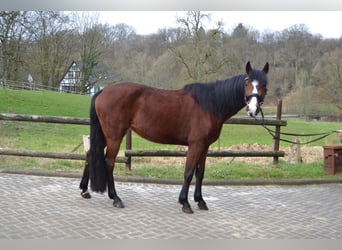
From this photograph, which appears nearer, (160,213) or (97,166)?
(160,213)

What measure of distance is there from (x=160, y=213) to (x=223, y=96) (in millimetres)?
1686

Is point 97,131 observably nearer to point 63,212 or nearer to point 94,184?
point 94,184

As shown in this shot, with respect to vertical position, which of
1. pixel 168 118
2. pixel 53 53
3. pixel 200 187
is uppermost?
pixel 53 53

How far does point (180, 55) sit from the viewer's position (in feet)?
64.0

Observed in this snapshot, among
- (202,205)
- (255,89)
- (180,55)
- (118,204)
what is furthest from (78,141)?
(255,89)

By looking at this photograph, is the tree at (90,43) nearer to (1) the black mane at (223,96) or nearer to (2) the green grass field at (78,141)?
(2) the green grass field at (78,141)

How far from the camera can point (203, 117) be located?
4457mm

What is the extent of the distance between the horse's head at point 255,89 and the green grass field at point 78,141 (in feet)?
8.33

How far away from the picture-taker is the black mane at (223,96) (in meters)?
4.38

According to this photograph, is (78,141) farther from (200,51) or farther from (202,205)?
(202,205)

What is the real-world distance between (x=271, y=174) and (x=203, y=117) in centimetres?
279

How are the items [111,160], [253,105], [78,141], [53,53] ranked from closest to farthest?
[253,105], [111,160], [78,141], [53,53]

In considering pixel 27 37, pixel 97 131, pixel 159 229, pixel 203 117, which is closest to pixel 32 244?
pixel 159 229

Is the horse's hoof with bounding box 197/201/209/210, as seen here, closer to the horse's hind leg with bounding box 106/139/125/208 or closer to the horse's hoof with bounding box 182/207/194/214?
the horse's hoof with bounding box 182/207/194/214
